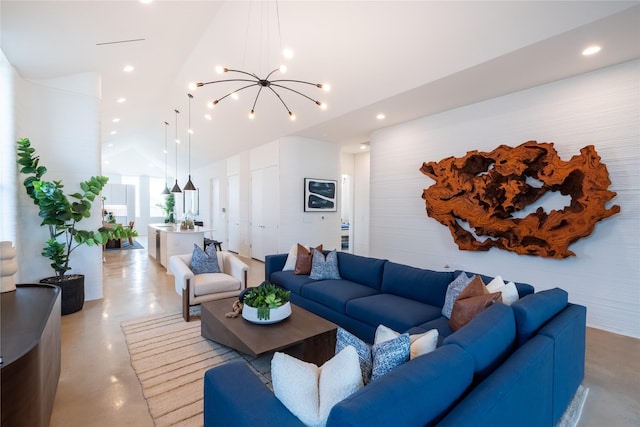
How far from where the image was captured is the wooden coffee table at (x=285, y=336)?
7.28 ft

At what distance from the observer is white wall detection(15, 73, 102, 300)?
3.87m

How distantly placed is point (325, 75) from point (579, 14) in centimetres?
282

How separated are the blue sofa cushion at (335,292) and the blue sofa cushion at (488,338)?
1.68 metres

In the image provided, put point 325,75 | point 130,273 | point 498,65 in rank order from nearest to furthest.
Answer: point 498,65, point 325,75, point 130,273

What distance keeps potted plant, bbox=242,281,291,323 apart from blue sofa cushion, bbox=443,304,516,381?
156cm

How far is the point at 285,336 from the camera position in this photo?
7.63 feet

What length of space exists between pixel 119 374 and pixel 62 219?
2.48m

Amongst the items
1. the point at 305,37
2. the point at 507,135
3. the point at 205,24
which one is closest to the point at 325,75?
the point at 305,37

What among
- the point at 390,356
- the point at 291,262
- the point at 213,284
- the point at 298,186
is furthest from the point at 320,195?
the point at 390,356

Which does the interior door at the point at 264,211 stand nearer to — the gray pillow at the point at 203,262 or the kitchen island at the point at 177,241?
the kitchen island at the point at 177,241

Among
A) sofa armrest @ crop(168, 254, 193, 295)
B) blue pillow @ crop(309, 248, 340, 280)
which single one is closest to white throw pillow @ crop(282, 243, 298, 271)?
blue pillow @ crop(309, 248, 340, 280)

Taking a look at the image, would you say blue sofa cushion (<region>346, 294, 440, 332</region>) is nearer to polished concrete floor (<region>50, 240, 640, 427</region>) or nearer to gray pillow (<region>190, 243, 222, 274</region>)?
polished concrete floor (<region>50, 240, 640, 427</region>)

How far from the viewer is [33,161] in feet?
11.9

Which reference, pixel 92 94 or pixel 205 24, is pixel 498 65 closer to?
pixel 205 24
